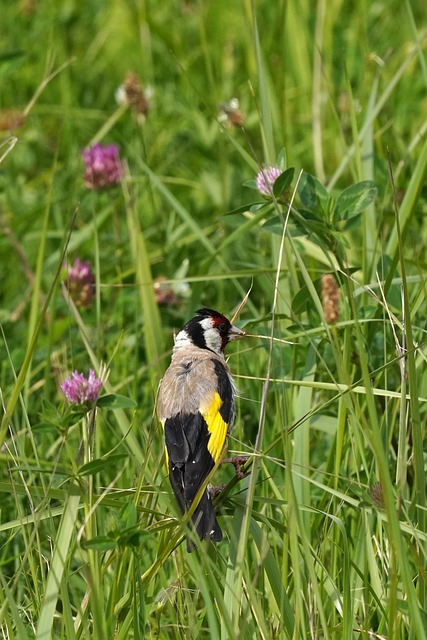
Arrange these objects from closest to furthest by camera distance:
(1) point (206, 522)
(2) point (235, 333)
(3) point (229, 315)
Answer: (1) point (206, 522) < (2) point (235, 333) < (3) point (229, 315)

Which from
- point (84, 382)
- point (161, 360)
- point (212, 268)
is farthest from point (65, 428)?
point (212, 268)

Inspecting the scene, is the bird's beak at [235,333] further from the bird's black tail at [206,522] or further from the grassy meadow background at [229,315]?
the bird's black tail at [206,522]

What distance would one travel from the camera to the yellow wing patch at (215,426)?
2744 millimetres

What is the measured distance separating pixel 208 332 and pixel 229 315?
688 mm

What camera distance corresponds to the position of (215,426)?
282 centimetres

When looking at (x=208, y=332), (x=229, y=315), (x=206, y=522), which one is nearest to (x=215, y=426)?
(x=206, y=522)

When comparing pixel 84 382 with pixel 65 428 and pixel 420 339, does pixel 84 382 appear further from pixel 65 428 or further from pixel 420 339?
pixel 420 339

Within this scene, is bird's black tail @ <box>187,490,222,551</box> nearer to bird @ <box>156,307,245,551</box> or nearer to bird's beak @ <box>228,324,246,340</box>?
bird @ <box>156,307,245,551</box>

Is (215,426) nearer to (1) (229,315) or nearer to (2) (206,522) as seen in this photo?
(2) (206,522)

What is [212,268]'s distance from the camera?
4.56 m

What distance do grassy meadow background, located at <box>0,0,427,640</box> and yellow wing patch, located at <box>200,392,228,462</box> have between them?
131mm

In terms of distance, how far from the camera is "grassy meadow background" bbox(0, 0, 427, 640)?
2.27 m

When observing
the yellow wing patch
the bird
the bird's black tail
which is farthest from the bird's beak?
the bird's black tail

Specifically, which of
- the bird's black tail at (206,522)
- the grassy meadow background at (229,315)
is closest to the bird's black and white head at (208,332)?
the grassy meadow background at (229,315)
